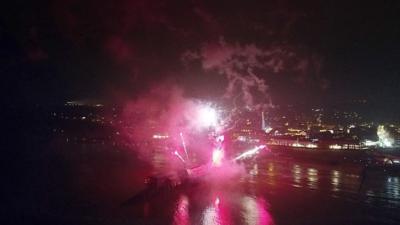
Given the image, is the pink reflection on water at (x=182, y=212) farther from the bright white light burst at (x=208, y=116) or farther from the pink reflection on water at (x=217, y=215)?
the bright white light burst at (x=208, y=116)

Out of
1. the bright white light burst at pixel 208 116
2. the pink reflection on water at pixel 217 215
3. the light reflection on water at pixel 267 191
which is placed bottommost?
the pink reflection on water at pixel 217 215

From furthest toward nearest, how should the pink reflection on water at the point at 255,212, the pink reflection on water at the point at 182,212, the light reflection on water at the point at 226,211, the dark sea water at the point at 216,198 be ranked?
the dark sea water at the point at 216,198 → the pink reflection on water at the point at 255,212 → the light reflection on water at the point at 226,211 → the pink reflection on water at the point at 182,212

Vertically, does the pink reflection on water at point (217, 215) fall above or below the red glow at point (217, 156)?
below

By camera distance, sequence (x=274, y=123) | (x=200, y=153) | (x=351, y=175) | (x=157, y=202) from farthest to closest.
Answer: (x=274, y=123) → (x=200, y=153) → (x=351, y=175) → (x=157, y=202)

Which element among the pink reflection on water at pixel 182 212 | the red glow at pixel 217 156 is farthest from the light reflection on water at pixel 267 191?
the red glow at pixel 217 156

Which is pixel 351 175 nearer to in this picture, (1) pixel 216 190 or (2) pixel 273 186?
(2) pixel 273 186

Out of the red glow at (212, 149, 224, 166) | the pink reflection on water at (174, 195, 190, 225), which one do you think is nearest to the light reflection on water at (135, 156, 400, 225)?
the pink reflection on water at (174, 195, 190, 225)

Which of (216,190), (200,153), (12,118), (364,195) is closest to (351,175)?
(364,195)

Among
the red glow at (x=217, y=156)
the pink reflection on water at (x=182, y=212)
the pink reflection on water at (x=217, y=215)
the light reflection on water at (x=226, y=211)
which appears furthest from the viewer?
the red glow at (x=217, y=156)

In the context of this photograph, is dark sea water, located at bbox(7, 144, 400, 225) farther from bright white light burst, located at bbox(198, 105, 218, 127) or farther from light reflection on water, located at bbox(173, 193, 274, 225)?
bright white light burst, located at bbox(198, 105, 218, 127)

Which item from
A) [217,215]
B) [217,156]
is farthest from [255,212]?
[217,156]
